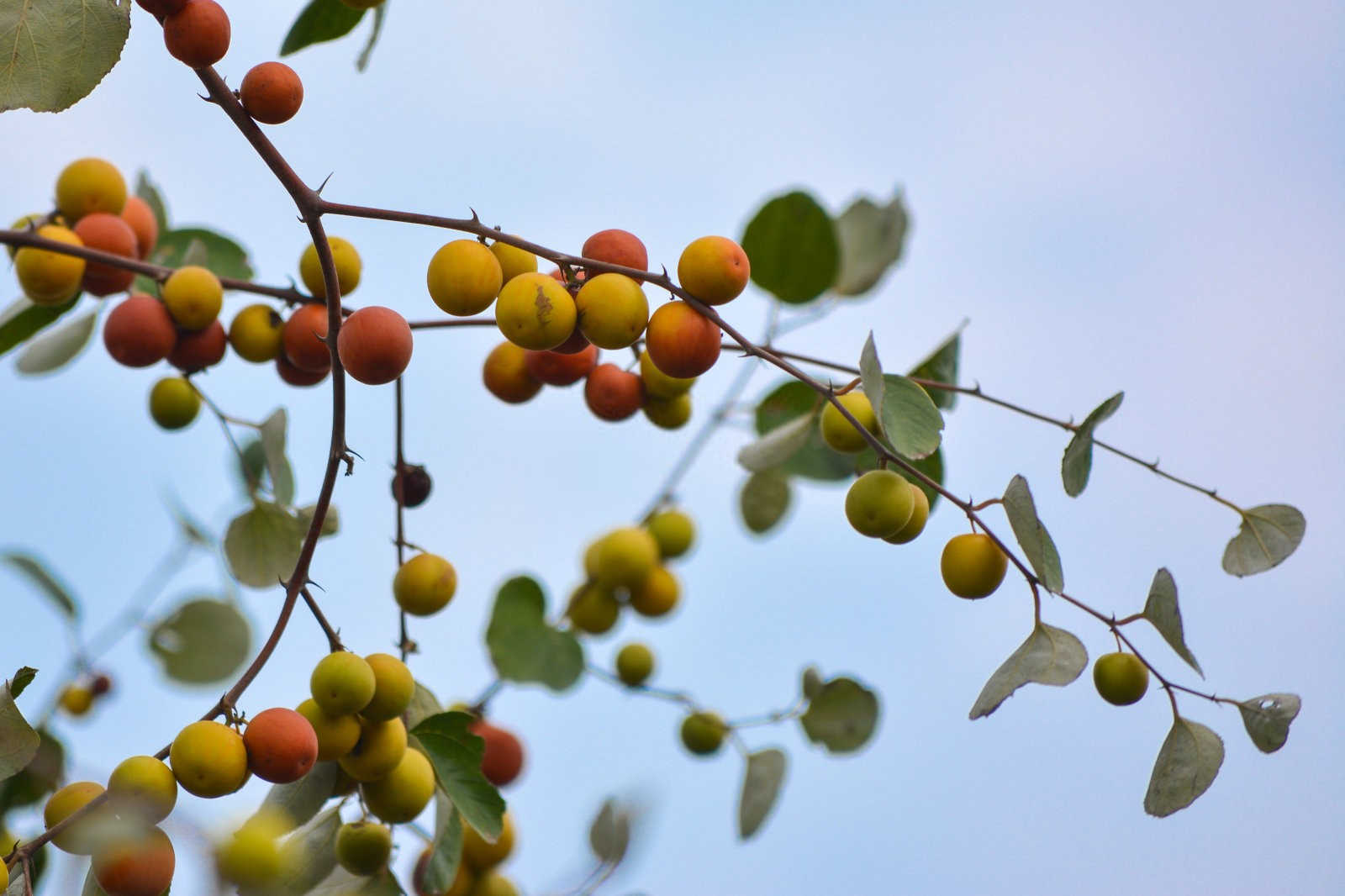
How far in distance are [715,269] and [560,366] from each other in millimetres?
314

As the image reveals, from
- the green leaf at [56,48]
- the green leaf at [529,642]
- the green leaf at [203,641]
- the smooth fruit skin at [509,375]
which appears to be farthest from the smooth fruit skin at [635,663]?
the green leaf at [56,48]

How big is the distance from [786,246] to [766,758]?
632mm

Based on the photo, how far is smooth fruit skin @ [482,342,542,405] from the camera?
1.21m

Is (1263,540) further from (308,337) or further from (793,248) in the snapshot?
(308,337)

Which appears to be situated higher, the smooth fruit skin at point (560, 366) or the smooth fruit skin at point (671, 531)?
the smooth fruit skin at point (560, 366)

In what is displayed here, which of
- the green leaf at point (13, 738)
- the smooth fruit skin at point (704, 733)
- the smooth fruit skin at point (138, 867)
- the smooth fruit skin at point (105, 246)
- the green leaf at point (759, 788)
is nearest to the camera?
the smooth fruit skin at point (138, 867)

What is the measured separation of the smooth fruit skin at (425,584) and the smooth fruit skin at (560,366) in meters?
0.20

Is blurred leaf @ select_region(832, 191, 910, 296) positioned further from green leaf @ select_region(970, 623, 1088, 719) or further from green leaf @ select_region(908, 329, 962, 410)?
green leaf @ select_region(970, 623, 1088, 719)

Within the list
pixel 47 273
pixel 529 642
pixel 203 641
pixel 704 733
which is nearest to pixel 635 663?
pixel 704 733

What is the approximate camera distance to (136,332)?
1.20 meters

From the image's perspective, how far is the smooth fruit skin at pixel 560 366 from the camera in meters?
1.15

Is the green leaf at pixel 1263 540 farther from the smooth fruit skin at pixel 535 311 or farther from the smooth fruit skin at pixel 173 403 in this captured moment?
the smooth fruit skin at pixel 173 403

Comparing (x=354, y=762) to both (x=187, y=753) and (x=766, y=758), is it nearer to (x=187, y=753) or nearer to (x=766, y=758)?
(x=187, y=753)

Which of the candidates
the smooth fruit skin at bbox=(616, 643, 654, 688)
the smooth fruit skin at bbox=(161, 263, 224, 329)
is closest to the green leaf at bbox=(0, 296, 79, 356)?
the smooth fruit skin at bbox=(161, 263, 224, 329)
